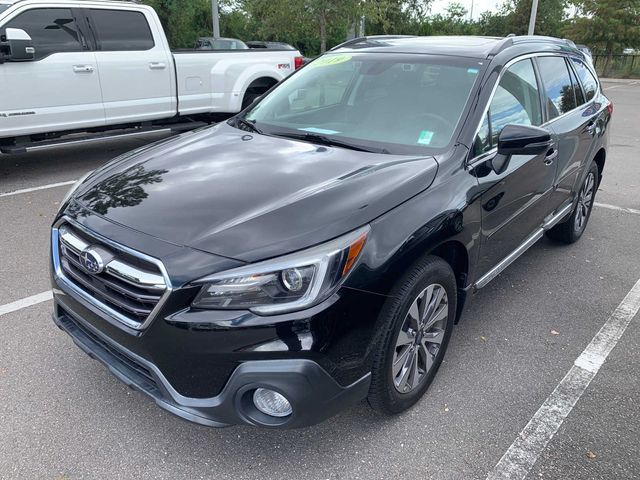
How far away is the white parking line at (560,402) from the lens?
2.42 m

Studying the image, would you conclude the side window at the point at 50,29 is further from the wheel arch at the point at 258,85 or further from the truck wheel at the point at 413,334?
the truck wheel at the point at 413,334

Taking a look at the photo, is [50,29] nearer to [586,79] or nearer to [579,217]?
[586,79]

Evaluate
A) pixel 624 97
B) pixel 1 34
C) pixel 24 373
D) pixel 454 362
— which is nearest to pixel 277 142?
pixel 454 362

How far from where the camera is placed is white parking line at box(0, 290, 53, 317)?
359cm

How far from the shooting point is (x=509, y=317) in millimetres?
3711

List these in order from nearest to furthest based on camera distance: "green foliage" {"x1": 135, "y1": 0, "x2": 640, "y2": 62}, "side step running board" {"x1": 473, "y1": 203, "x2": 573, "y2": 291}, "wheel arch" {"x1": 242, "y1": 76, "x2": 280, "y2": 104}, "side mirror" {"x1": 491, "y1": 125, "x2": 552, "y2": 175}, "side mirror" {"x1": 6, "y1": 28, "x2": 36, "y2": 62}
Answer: "side mirror" {"x1": 491, "y1": 125, "x2": 552, "y2": 175}
"side step running board" {"x1": 473, "y1": 203, "x2": 573, "y2": 291}
"side mirror" {"x1": 6, "y1": 28, "x2": 36, "y2": 62}
"wheel arch" {"x1": 242, "y1": 76, "x2": 280, "y2": 104}
"green foliage" {"x1": 135, "y1": 0, "x2": 640, "y2": 62}

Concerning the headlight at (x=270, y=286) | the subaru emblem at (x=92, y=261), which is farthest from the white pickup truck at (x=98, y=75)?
the headlight at (x=270, y=286)

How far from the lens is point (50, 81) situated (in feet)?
21.3

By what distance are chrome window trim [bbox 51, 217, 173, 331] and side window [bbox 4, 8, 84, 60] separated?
15.7 ft

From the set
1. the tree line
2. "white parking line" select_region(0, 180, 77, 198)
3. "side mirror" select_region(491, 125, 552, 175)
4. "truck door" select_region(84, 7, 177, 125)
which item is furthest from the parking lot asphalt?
the tree line

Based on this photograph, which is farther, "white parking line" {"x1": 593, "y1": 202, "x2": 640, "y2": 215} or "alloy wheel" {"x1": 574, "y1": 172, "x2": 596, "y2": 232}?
"white parking line" {"x1": 593, "y1": 202, "x2": 640, "y2": 215}

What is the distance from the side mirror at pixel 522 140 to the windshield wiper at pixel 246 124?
1.46 m

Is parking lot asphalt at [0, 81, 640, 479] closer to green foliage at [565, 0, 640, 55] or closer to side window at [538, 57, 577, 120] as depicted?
side window at [538, 57, 577, 120]

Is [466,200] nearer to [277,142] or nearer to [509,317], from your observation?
[277,142]
